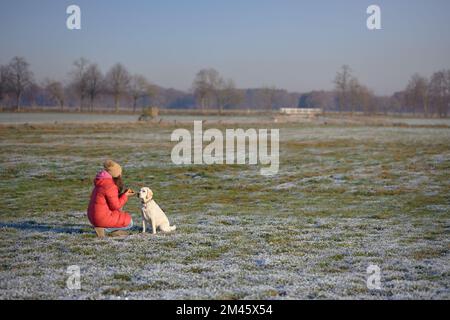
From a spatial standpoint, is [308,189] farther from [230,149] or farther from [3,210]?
[230,149]

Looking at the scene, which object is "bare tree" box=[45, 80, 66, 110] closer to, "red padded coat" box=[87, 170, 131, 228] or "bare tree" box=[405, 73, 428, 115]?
"bare tree" box=[405, 73, 428, 115]

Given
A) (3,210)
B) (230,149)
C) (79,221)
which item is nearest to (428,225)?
(79,221)

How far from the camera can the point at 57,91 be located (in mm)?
140250

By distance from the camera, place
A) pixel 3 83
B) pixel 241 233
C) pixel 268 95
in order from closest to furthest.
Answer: pixel 241 233 → pixel 3 83 → pixel 268 95

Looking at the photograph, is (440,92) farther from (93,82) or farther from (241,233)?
(241,233)

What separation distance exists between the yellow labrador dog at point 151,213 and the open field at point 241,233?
0.47 m

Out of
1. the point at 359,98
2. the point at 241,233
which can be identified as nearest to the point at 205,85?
the point at 359,98

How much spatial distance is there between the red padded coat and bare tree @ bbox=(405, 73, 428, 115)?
5754 inches

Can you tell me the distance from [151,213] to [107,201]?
49.4 inches

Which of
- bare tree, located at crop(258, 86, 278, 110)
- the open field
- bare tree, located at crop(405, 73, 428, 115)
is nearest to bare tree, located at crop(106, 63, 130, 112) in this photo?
bare tree, located at crop(258, 86, 278, 110)

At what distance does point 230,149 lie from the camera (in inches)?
1692

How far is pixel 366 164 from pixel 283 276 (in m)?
24.8

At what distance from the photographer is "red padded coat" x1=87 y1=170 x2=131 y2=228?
12.5m

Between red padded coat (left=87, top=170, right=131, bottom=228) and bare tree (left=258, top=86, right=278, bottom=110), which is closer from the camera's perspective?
red padded coat (left=87, top=170, right=131, bottom=228)
